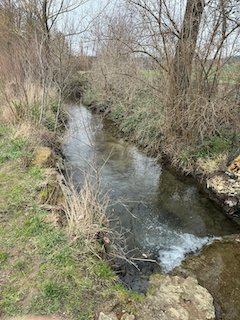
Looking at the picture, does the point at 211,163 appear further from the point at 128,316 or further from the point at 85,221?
the point at 128,316

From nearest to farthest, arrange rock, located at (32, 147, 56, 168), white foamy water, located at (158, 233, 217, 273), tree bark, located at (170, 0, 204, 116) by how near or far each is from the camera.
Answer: white foamy water, located at (158, 233, 217, 273), rock, located at (32, 147, 56, 168), tree bark, located at (170, 0, 204, 116)

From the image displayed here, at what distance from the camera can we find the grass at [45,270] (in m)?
1.97

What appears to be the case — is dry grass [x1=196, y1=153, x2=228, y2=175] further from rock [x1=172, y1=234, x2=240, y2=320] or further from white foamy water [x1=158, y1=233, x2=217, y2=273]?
white foamy water [x1=158, y1=233, x2=217, y2=273]

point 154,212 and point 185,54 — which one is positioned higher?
point 185,54

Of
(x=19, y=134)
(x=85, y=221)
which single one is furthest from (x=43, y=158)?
(x=85, y=221)

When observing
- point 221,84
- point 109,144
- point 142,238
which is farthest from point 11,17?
point 142,238

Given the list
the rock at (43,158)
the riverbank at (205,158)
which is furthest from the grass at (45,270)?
the riverbank at (205,158)

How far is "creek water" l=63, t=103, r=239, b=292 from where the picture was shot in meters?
3.28

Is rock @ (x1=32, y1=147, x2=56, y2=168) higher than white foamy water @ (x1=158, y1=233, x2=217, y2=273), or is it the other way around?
rock @ (x1=32, y1=147, x2=56, y2=168)

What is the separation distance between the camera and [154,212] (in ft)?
14.5

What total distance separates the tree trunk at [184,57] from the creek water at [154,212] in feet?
5.91

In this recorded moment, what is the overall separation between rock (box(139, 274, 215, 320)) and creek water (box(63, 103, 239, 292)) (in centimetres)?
30

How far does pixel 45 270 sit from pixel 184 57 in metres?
5.41

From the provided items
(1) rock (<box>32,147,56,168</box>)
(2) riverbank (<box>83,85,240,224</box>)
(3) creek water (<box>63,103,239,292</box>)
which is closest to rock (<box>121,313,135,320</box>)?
(3) creek water (<box>63,103,239,292</box>)
